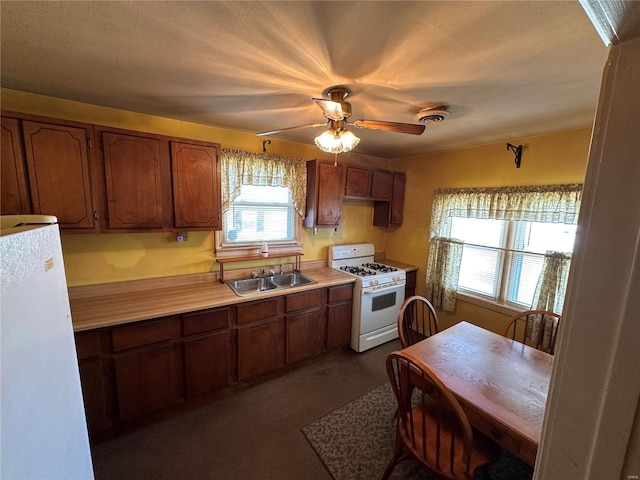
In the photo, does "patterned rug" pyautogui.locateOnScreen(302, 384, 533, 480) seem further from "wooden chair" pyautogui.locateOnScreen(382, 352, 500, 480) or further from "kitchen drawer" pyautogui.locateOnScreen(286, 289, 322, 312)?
"kitchen drawer" pyautogui.locateOnScreen(286, 289, 322, 312)

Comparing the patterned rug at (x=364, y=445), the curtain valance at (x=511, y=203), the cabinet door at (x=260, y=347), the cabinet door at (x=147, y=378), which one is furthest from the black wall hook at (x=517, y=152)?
the cabinet door at (x=147, y=378)

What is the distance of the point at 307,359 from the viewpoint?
9.23 feet

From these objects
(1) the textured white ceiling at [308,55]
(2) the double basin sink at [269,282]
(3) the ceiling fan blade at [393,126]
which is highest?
(1) the textured white ceiling at [308,55]

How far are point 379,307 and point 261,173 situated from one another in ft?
6.64

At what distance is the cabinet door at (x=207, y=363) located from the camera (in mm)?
2094

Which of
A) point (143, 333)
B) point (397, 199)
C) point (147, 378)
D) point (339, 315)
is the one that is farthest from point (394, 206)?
point (147, 378)

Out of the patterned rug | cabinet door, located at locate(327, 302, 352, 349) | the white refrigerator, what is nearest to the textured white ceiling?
the white refrigerator

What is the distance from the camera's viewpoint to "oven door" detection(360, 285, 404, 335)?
2.95m

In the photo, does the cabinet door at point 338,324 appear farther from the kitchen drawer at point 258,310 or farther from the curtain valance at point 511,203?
the curtain valance at point 511,203

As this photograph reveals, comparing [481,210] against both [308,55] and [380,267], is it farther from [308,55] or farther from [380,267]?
[308,55]

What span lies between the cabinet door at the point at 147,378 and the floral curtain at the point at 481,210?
287cm

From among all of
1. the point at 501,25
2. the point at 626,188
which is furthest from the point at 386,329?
the point at 626,188

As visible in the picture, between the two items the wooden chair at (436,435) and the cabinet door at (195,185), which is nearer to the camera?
the wooden chair at (436,435)

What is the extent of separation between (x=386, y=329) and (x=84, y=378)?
9.17ft
